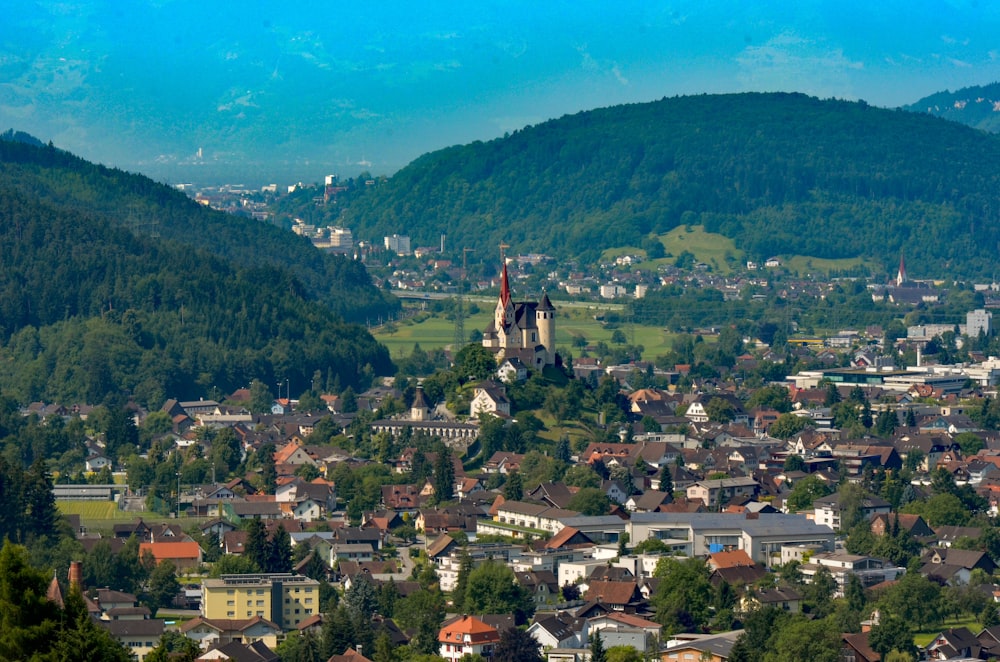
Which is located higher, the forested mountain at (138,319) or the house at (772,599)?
the forested mountain at (138,319)

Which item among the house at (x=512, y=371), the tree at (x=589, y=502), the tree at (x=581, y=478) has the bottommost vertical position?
the tree at (x=589, y=502)

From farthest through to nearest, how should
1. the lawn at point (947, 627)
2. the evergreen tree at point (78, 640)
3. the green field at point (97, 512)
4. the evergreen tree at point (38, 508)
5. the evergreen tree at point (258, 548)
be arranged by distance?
1. the green field at point (97, 512)
2. the evergreen tree at point (38, 508)
3. the evergreen tree at point (258, 548)
4. the lawn at point (947, 627)
5. the evergreen tree at point (78, 640)

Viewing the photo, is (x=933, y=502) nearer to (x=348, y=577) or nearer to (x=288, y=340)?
(x=348, y=577)

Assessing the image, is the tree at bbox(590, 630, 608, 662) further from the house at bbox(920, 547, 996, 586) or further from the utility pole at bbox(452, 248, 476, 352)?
the utility pole at bbox(452, 248, 476, 352)

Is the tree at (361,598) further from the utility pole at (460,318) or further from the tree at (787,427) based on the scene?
the utility pole at (460,318)

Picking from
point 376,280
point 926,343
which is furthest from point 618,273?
point 926,343

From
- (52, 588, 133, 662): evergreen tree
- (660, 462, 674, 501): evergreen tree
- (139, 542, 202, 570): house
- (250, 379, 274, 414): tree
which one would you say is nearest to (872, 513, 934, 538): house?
(660, 462, 674, 501): evergreen tree

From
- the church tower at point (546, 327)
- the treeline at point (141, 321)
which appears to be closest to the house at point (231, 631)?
the church tower at point (546, 327)

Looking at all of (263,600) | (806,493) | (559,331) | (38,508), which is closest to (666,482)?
(806,493)
